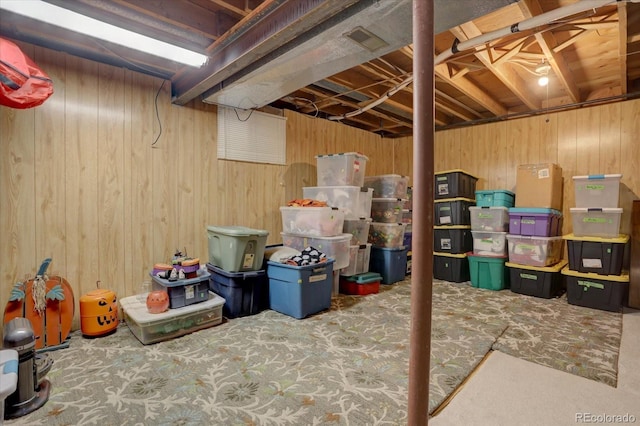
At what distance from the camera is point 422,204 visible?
92 cm

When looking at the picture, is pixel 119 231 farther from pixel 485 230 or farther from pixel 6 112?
pixel 485 230

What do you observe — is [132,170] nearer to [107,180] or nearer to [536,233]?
[107,180]

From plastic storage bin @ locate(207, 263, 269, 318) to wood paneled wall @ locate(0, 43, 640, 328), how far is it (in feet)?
1.67

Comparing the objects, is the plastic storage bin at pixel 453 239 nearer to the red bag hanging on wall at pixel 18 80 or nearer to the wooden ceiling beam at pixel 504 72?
the wooden ceiling beam at pixel 504 72

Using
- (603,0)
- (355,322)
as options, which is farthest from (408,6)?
(355,322)

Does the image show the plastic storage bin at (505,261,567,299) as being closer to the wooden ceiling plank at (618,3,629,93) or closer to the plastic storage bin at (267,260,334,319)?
the wooden ceiling plank at (618,3,629,93)

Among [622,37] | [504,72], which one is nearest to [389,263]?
[504,72]

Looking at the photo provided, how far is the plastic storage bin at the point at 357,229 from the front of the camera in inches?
160

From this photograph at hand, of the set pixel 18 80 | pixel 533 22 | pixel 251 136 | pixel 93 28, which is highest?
pixel 533 22

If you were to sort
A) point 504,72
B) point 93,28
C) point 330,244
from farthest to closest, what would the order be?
point 330,244 < point 504,72 < point 93,28

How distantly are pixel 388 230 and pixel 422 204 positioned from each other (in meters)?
3.60

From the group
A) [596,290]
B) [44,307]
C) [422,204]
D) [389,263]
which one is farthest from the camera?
[389,263]

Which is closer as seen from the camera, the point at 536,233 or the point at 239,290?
the point at 239,290

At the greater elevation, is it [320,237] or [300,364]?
[320,237]
